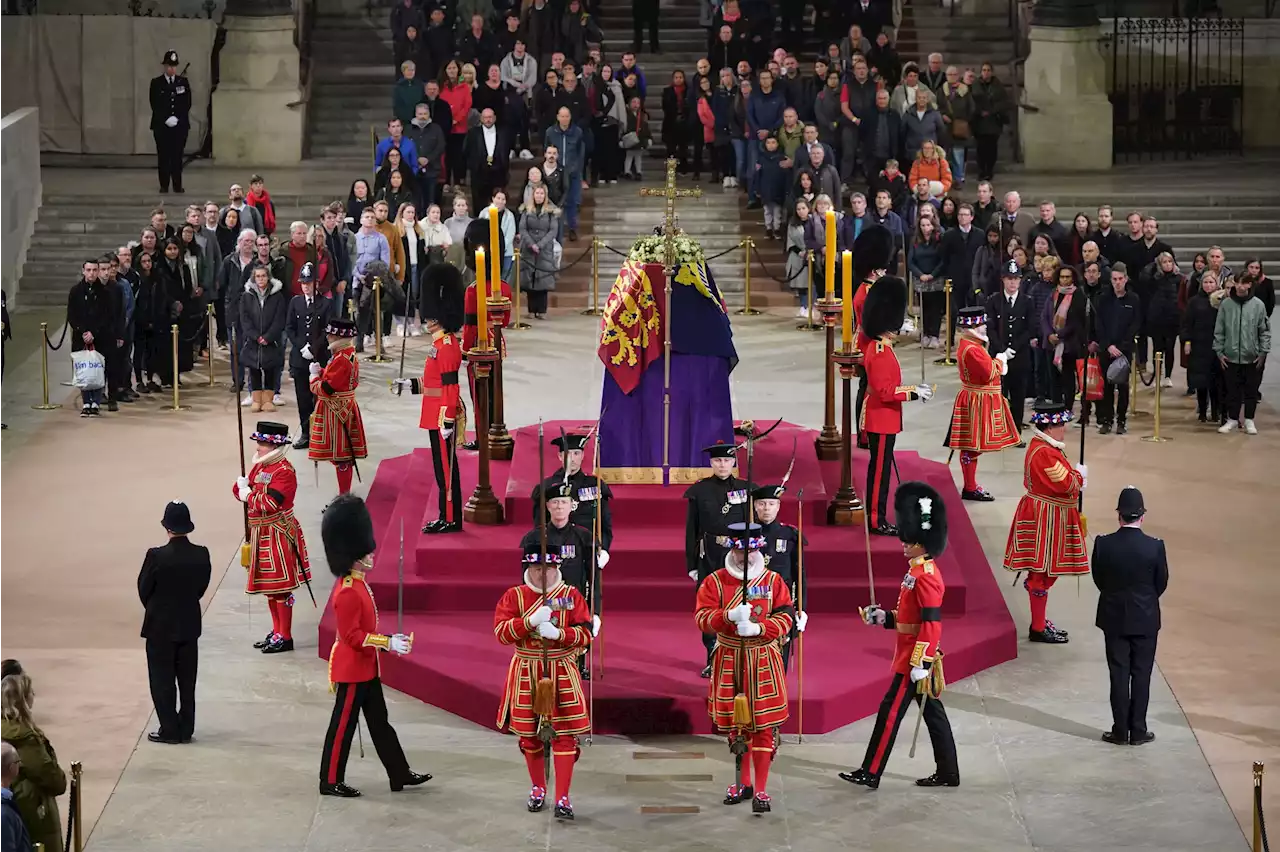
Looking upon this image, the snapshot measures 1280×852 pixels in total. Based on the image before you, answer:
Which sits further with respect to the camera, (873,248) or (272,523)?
(873,248)

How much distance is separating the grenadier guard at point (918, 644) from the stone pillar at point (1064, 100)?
62.4 ft

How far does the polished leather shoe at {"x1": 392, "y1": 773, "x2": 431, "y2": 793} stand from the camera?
12.5 metres

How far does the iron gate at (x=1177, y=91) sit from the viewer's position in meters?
31.8

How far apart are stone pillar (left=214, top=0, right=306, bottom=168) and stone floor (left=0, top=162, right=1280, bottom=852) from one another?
41.7ft

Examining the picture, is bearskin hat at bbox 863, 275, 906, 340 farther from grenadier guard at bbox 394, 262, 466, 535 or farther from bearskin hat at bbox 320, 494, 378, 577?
bearskin hat at bbox 320, 494, 378, 577

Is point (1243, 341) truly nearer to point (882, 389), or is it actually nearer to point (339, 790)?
point (882, 389)

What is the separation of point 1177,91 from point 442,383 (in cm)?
1894

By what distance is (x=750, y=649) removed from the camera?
12.1 m

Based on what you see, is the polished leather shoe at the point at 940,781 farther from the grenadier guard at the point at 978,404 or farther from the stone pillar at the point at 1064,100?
the stone pillar at the point at 1064,100

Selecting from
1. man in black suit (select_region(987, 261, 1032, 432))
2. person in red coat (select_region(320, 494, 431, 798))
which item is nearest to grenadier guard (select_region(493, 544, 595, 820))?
person in red coat (select_region(320, 494, 431, 798))

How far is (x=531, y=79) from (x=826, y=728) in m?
16.7

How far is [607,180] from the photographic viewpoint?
29125mm

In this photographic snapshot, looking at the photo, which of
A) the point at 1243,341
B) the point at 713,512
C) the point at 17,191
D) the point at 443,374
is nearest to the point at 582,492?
the point at 713,512

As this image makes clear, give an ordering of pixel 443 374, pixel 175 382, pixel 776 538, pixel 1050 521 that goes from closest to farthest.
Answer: pixel 776 538 < pixel 1050 521 < pixel 443 374 < pixel 175 382
